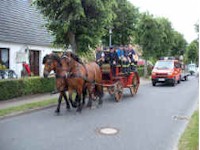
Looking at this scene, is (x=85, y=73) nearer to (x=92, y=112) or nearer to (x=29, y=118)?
(x=92, y=112)

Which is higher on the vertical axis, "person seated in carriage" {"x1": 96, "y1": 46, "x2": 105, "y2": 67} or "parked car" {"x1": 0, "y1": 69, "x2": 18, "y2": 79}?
"person seated in carriage" {"x1": 96, "y1": 46, "x2": 105, "y2": 67}

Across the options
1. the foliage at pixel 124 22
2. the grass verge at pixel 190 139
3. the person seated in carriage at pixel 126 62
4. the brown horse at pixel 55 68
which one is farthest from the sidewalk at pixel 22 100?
the foliage at pixel 124 22

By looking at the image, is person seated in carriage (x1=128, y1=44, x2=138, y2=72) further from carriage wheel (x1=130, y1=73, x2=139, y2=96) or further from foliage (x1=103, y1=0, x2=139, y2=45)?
foliage (x1=103, y1=0, x2=139, y2=45)

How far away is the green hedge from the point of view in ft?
47.0

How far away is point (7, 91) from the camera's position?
14445 mm

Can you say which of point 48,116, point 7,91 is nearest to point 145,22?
point 7,91

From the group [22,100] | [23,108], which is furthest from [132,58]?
[23,108]

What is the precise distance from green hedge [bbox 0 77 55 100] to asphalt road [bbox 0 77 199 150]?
2.47 m

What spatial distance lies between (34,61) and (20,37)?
111 inches

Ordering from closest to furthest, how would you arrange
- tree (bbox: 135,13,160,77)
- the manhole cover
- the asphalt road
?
the asphalt road
the manhole cover
tree (bbox: 135,13,160,77)

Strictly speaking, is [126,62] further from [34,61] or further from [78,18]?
[34,61]

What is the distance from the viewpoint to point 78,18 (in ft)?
52.7

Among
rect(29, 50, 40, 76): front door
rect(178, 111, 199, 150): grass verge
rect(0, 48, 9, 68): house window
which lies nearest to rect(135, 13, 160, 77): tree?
rect(29, 50, 40, 76): front door

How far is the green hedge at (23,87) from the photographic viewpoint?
1431 cm
